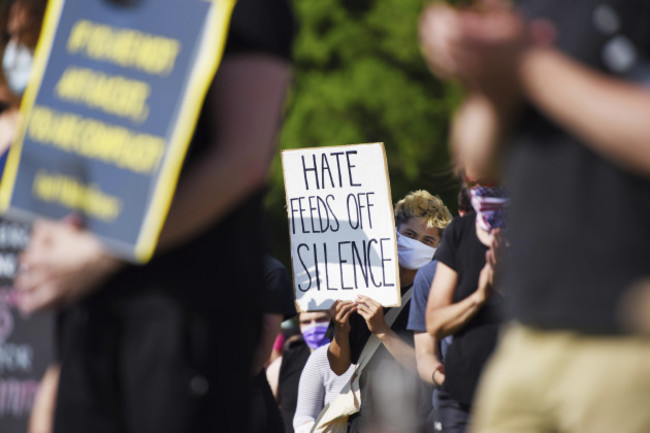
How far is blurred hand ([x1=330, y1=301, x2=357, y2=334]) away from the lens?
6.59 metres

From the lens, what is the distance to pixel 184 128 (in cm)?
257

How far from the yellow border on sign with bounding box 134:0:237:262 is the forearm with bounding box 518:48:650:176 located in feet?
2.15

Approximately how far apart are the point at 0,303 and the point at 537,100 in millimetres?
2089

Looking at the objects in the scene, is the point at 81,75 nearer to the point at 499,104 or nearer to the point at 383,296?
the point at 499,104

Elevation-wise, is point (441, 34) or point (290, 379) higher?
point (441, 34)

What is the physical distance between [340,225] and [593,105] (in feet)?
14.6

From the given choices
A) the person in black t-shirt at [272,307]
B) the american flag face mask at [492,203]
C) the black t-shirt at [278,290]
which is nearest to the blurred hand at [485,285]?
the american flag face mask at [492,203]

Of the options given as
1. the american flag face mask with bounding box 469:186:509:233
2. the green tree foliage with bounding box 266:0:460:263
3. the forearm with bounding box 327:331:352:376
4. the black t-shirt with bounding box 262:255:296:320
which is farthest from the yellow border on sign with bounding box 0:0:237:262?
the green tree foliage with bounding box 266:0:460:263

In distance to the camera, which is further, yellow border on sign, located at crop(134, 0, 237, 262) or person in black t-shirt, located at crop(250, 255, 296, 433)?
person in black t-shirt, located at crop(250, 255, 296, 433)

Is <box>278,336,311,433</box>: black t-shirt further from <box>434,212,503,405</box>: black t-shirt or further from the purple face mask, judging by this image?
<box>434,212,503,405</box>: black t-shirt

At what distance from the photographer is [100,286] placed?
2.70 metres

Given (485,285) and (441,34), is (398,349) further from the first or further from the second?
(441,34)

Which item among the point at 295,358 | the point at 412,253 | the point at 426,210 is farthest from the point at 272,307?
the point at 295,358

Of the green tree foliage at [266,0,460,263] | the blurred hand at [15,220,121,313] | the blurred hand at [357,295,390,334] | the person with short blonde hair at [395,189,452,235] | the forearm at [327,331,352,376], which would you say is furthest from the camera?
the green tree foliage at [266,0,460,263]
